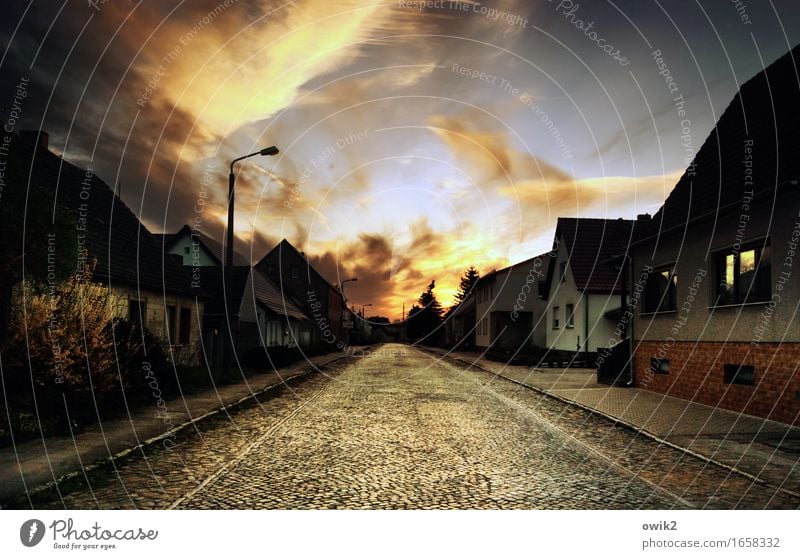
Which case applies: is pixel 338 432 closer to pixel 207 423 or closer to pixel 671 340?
pixel 207 423

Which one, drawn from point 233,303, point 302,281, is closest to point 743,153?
point 233,303

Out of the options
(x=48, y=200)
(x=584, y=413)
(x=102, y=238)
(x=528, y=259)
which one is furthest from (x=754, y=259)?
(x=528, y=259)

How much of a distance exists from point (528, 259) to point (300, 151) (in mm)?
40920

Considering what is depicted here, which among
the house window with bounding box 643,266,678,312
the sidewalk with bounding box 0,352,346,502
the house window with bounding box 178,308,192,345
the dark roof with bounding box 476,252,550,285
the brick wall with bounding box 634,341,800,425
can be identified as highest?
the dark roof with bounding box 476,252,550,285

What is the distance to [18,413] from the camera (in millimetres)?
9695

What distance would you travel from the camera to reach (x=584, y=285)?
34.1 meters

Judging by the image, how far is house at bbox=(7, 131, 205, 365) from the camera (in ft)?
58.8

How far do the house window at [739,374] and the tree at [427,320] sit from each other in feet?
307

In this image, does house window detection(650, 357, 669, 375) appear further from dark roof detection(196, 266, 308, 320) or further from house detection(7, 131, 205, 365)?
dark roof detection(196, 266, 308, 320)

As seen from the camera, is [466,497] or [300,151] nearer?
[466,497]

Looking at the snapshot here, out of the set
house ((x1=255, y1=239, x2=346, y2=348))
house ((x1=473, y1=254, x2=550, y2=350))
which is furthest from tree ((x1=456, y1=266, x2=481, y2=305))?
house ((x1=473, y1=254, x2=550, y2=350))

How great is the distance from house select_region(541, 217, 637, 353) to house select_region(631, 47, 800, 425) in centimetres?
1301

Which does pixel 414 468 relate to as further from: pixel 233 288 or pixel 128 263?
pixel 233 288

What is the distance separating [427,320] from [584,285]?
8655 cm
